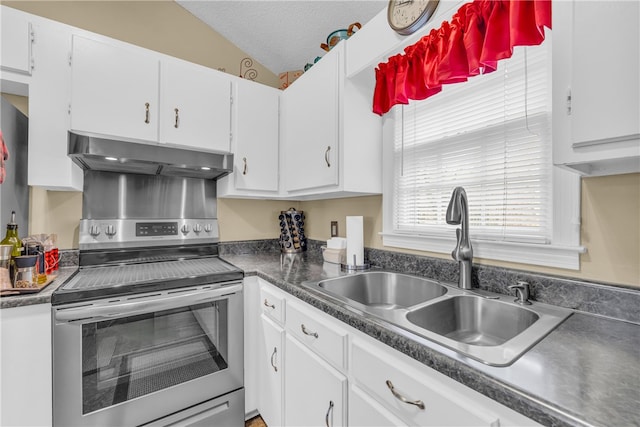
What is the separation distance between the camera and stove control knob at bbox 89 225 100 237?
1785mm

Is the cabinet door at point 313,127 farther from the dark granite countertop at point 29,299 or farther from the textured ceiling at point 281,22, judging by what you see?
the dark granite countertop at point 29,299

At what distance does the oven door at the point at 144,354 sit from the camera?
1227 mm

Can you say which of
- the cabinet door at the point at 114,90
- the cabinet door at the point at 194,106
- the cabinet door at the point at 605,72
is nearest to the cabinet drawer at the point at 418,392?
the cabinet door at the point at 605,72

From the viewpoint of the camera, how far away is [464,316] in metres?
1.15

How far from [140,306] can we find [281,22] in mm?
2091

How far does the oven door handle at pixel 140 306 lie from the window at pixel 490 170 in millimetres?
1049

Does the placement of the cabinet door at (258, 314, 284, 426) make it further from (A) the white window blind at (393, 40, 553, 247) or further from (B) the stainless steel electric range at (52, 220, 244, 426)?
(A) the white window blind at (393, 40, 553, 247)

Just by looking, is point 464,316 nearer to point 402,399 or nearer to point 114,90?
point 402,399

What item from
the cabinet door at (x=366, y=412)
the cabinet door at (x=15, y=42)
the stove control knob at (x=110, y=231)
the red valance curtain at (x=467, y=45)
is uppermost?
the cabinet door at (x=15, y=42)

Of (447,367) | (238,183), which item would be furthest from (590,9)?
(238,183)

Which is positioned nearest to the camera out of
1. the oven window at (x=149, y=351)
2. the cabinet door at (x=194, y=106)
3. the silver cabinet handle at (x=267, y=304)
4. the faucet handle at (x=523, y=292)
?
the faucet handle at (x=523, y=292)

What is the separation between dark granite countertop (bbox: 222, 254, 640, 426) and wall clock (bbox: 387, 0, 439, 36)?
1246mm

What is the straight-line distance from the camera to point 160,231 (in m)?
2.01

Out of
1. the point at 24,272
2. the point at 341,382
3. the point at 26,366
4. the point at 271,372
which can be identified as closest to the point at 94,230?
the point at 24,272
